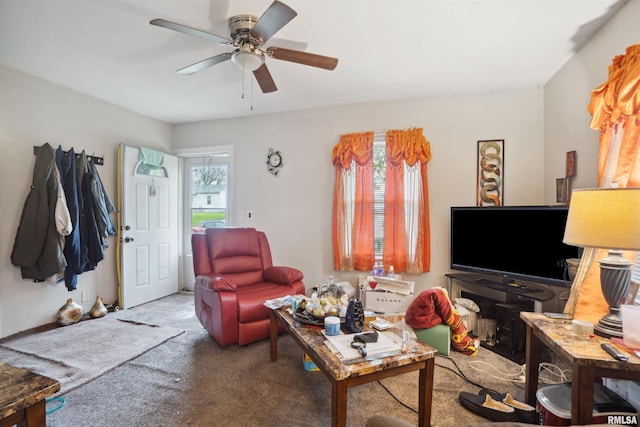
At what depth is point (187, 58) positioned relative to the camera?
8.04ft

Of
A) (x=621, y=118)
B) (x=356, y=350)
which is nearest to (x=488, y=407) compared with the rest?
(x=356, y=350)

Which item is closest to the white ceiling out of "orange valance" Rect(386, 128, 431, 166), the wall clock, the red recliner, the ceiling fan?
the ceiling fan

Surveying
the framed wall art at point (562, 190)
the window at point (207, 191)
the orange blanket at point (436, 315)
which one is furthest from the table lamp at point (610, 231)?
the window at point (207, 191)

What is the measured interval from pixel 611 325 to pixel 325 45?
2.39 m

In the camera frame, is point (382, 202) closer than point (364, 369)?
No

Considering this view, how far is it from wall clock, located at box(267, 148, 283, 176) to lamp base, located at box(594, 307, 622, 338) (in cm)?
318

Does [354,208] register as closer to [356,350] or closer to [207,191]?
[356,350]

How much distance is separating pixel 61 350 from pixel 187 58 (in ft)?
8.58

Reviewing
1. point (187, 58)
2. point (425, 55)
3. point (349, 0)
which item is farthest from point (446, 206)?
point (187, 58)

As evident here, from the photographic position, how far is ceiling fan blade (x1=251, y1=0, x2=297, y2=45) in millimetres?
1457

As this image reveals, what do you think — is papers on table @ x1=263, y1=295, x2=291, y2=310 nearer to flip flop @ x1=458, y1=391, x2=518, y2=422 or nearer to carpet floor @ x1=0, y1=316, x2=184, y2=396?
carpet floor @ x1=0, y1=316, x2=184, y2=396

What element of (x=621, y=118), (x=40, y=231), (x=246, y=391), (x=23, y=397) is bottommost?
(x=246, y=391)

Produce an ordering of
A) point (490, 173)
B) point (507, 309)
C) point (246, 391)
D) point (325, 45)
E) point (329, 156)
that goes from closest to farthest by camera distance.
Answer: point (246, 391) → point (325, 45) → point (507, 309) → point (490, 173) → point (329, 156)

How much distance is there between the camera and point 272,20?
1.59 metres
